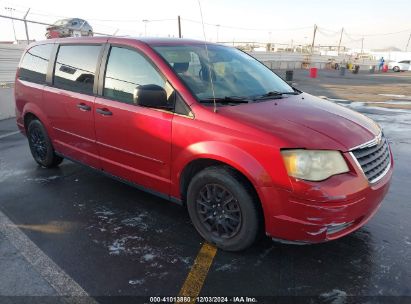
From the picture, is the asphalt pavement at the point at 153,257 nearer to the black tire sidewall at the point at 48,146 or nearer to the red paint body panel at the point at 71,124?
the red paint body panel at the point at 71,124

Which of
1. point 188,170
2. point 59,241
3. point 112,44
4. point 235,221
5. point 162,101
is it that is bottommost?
point 59,241

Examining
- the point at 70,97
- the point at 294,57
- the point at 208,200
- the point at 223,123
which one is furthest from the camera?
the point at 294,57

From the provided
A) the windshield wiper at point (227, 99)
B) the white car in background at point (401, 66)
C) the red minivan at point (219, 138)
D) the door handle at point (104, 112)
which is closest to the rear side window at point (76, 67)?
the red minivan at point (219, 138)

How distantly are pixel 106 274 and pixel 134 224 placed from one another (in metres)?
0.86

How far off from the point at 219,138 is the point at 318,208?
0.92 metres

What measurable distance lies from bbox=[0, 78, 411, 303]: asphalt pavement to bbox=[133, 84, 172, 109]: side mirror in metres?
1.22

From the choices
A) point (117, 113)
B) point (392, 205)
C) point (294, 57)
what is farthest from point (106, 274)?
point (294, 57)

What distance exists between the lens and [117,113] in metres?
3.73

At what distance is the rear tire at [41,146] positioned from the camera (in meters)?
5.04

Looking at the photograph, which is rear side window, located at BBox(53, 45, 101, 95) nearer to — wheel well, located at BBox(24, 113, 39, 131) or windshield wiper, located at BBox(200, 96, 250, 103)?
wheel well, located at BBox(24, 113, 39, 131)

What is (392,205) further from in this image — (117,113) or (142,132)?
(117,113)

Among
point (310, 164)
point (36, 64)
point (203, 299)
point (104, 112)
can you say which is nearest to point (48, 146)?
point (36, 64)

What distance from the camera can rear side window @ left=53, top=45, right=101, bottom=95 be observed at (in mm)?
4098

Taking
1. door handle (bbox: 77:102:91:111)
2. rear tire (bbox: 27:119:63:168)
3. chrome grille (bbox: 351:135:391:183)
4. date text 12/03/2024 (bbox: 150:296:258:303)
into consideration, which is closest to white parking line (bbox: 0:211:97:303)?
date text 12/03/2024 (bbox: 150:296:258:303)
